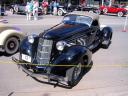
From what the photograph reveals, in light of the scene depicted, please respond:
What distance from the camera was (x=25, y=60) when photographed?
8.20 meters

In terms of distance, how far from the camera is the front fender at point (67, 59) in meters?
7.35

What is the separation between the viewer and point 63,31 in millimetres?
8820

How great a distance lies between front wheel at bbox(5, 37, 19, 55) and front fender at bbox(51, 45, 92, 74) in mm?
3260

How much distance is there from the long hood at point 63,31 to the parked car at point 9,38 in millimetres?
1919

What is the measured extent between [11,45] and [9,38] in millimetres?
326

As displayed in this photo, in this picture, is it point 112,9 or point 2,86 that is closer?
point 2,86

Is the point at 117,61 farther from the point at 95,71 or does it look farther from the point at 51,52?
the point at 51,52

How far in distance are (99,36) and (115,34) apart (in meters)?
6.04

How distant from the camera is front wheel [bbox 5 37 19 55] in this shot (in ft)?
33.5

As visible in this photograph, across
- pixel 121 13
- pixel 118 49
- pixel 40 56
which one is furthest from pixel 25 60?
pixel 121 13

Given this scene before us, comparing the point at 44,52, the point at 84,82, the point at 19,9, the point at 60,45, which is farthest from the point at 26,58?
the point at 19,9

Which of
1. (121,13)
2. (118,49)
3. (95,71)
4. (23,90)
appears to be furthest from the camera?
(121,13)

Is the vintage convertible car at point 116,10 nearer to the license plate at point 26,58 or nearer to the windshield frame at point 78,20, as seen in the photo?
Result: the windshield frame at point 78,20

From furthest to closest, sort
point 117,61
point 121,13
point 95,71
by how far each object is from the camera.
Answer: point 121,13 → point 117,61 → point 95,71
